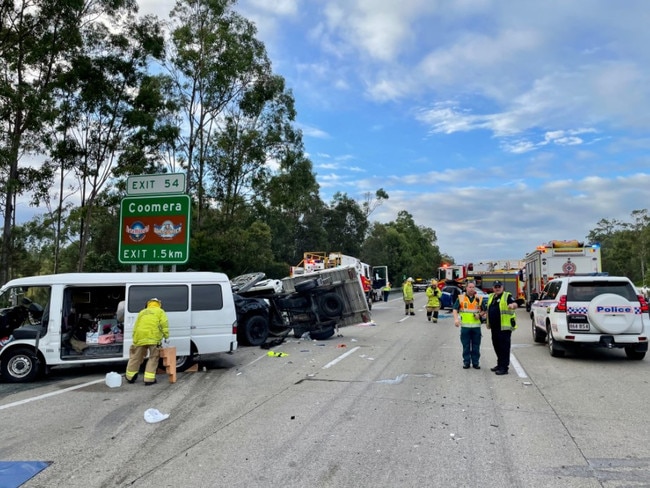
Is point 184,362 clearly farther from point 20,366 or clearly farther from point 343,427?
point 343,427

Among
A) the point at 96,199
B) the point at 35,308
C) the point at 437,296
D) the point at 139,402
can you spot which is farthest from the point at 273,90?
the point at 139,402

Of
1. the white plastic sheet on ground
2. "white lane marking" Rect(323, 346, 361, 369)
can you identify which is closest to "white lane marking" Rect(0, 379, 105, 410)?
the white plastic sheet on ground

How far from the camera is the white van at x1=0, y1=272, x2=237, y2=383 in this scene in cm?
915

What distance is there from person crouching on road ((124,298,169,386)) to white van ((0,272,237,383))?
77cm

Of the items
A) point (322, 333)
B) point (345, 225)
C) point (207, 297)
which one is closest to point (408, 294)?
point (322, 333)

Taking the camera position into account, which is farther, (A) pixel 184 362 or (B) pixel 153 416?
(A) pixel 184 362

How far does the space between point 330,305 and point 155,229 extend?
18.3 ft

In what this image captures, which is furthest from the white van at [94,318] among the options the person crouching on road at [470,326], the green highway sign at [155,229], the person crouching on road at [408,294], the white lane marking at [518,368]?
the person crouching on road at [408,294]

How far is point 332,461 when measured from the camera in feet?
15.9

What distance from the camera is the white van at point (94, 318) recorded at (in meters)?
9.15

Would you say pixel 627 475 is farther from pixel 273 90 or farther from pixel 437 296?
pixel 273 90

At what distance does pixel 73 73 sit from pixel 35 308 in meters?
13.5

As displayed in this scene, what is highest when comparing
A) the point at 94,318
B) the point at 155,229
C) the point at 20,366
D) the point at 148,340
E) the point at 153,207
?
the point at 153,207

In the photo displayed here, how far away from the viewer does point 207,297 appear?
10.4 meters
